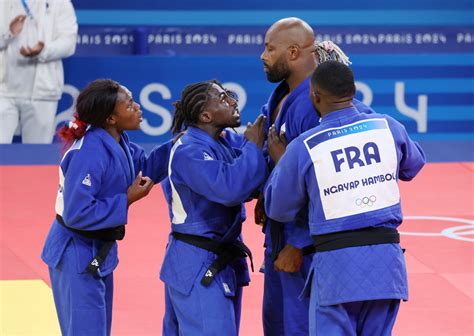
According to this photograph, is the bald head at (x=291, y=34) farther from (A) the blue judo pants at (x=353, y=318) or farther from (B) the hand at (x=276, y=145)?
(A) the blue judo pants at (x=353, y=318)

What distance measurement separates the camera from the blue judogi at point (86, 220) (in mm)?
5449

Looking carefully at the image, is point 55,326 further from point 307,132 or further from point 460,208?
point 460,208

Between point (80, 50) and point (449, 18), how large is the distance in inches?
191

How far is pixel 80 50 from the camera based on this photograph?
1430 centimetres

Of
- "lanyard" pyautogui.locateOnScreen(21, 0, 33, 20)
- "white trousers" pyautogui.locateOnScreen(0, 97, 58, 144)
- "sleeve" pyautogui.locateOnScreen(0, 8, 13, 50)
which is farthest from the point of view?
"white trousers" pyautogui.locateOnScreen(0, 97, 58, 144)

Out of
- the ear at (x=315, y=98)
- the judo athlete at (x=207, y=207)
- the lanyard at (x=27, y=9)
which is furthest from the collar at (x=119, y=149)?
the lanyard at (x=27, y=9)

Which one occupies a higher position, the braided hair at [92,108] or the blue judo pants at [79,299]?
the braided hair at [92,108]

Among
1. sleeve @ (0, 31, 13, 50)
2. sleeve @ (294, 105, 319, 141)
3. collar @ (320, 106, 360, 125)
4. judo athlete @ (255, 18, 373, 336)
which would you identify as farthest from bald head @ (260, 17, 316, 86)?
sleeve @ (0, 31, 13, 50)

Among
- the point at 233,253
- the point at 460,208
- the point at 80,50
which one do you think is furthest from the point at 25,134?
the point at 233,253

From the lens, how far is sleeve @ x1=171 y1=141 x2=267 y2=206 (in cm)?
534

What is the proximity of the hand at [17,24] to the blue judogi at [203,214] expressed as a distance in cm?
791

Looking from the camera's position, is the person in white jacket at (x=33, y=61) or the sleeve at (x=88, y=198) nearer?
the sleeve at (x=88, y=198)

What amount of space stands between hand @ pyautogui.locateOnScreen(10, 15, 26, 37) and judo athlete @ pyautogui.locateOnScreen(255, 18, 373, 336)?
7.87m

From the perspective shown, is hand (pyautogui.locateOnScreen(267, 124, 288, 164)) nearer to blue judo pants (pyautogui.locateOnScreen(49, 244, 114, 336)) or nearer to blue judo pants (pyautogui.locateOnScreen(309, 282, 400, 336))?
blue judo pants (pyautogui.locateOnScreen(309, 282, 400, 336))
